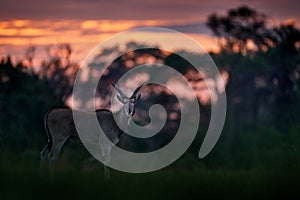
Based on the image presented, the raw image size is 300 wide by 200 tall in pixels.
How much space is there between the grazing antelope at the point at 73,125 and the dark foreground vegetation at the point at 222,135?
1.65 ft

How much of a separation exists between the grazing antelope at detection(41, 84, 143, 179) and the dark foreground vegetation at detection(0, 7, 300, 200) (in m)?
0.50

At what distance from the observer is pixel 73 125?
66.1ft

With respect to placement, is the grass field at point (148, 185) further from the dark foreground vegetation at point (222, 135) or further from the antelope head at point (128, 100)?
the antelope head at point (128, 100)

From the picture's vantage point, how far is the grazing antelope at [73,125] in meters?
19.8

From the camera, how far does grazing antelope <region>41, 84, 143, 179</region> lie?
19.8 metres

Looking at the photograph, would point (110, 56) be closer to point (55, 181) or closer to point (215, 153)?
point (215, 153)

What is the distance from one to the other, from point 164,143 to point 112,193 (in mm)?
23571

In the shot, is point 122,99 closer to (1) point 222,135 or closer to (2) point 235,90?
(1) point 222,135

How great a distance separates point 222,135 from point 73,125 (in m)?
18.9

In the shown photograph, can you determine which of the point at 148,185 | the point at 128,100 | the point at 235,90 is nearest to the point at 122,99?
the point at 128,100

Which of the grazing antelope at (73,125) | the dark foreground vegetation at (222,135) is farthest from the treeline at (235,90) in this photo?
the grazing antelope at (73,125)

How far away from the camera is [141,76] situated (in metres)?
44.3

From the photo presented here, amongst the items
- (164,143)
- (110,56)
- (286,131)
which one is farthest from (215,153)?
(110,56)

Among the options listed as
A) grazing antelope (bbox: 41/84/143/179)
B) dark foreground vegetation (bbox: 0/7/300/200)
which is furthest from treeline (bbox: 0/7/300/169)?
grazing antelope (bbox: 41/84/143/179)
